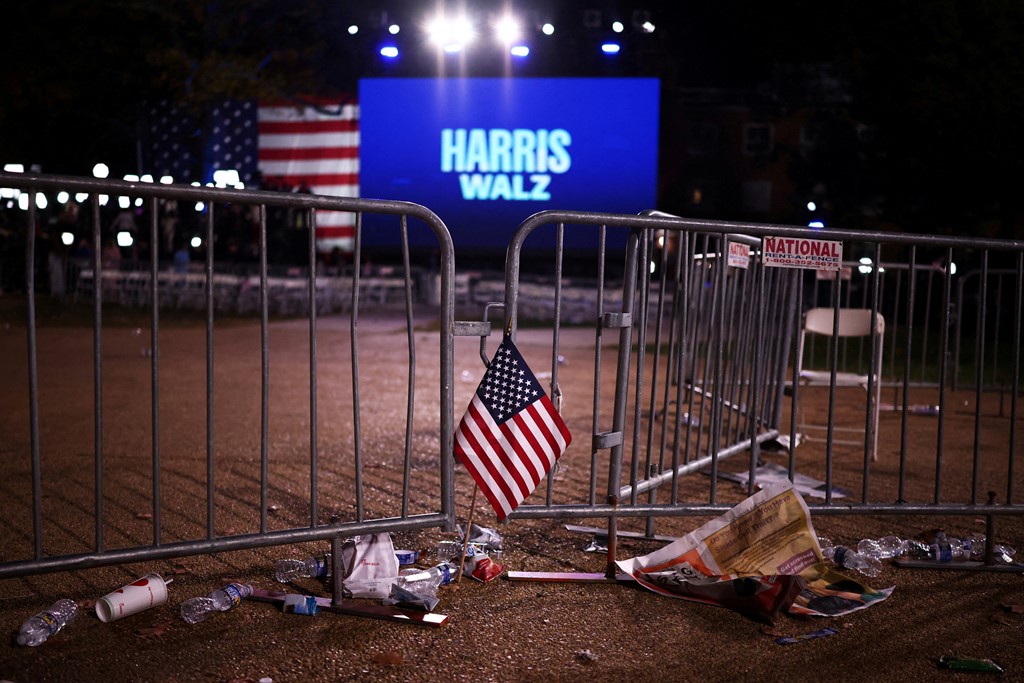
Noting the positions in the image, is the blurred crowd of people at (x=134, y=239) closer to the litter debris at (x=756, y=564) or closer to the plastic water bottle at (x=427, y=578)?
the plastic water bottle at (x=427, y=578)

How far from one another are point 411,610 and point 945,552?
2828 millimetres

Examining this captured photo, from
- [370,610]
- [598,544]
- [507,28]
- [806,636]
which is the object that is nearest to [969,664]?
[806,636]

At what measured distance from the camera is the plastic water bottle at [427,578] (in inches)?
175

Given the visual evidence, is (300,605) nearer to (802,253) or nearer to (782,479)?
(802,253)

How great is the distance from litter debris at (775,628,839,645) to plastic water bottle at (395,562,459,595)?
1.50m

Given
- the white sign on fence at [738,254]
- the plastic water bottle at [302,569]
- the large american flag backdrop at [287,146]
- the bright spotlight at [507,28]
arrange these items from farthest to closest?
the large american flag backdrop at [287,146], the bright spotlight at [507,28], the white sign on fence at [738,254], the plastic water bottle at [302,569]

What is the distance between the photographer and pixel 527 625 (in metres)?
4.17

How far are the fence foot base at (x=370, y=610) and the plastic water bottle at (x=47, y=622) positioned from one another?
0.74m

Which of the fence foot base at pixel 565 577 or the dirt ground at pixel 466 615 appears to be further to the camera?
the fence foot base at pixel 565 577

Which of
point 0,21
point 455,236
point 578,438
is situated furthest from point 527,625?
point 455,236

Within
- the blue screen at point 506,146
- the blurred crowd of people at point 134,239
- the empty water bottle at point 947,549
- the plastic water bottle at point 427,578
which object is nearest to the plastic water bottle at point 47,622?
the plastic water bottle at point 427,578

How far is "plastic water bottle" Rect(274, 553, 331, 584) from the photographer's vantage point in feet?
15.2

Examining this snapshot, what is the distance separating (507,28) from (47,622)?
21431 millimetres

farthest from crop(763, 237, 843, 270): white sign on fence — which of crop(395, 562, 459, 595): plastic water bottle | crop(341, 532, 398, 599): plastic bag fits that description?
crop(341, 532, 398, 599): plastic bag
